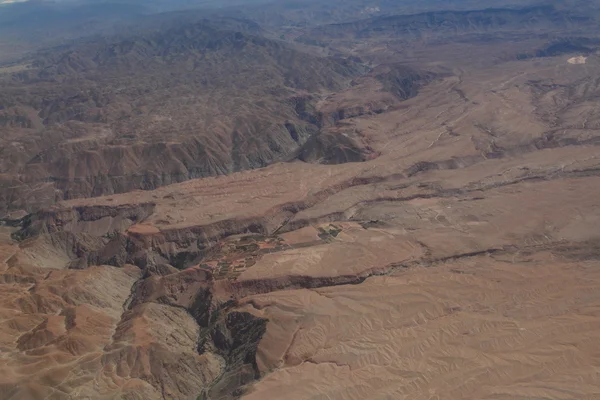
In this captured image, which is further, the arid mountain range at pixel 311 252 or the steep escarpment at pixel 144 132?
the steep escarpment at pixel 144 132

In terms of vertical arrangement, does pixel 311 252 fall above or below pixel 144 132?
below

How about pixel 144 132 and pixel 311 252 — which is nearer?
pixel 311 252

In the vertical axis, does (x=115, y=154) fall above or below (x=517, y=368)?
above

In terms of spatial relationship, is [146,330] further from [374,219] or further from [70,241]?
[374,219]

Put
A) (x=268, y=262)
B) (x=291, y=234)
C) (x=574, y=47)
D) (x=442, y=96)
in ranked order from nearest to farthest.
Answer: (x=268, y=262) < (x=291, y=234) < (x=442, y=96) < (x=574, y=47)

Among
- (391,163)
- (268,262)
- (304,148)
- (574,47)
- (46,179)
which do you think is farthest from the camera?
(574,47)

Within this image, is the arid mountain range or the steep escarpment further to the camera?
the steep escarpment

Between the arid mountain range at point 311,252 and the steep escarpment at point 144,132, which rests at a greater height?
the steep escarpment at point 144,132

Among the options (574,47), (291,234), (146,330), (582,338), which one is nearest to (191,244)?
(291,234)
